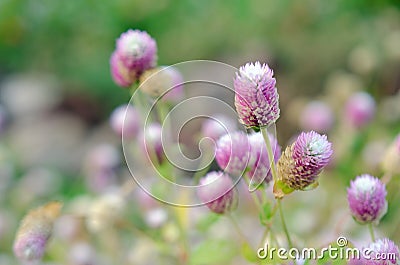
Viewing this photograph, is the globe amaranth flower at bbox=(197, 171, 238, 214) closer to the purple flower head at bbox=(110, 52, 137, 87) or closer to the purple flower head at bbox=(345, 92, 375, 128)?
the purple flower head at bbox=(110, 52, 137, 87)

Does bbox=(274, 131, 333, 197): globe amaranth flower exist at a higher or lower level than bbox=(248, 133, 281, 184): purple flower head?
lower

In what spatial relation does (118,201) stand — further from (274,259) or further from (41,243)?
(274,259)

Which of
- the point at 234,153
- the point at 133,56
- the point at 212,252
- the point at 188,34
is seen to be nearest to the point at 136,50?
the point at 133,56

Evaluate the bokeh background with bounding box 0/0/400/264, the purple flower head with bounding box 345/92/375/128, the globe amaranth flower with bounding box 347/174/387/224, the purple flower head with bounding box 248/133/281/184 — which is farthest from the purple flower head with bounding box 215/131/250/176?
the bokeh background with bounding box 0/0/400/264

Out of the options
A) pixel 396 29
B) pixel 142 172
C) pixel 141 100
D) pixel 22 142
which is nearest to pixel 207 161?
pixel 141 100

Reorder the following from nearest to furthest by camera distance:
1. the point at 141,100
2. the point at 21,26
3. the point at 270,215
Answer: the point at 270,215 < the point at 141,100 < the point at 21,26

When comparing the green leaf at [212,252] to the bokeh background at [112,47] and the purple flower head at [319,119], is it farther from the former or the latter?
the bokeh background at [112,47]
